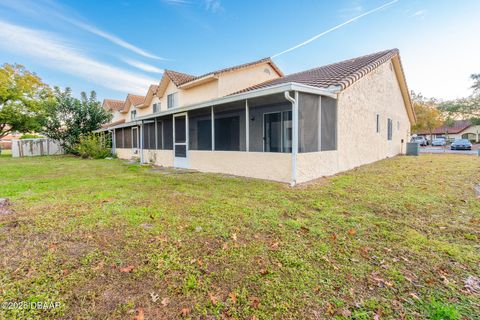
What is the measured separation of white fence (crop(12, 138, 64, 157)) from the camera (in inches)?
850

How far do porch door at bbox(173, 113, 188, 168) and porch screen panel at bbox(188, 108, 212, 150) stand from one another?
304 millimetres

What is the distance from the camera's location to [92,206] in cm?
476

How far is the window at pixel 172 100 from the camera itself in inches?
651

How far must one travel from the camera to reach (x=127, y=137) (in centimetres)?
1791

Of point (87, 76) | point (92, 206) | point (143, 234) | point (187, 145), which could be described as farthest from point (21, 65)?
point (143, 234)

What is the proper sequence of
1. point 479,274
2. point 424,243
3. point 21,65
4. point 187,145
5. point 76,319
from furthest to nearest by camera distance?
point 21,65, point 187,145, point 424,243, point 479,274, point 76,319

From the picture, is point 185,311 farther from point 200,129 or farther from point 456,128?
point 456,128

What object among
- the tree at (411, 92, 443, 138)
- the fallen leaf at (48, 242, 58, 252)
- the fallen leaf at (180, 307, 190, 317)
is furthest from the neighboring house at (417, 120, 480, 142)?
the fallen leaf at (48, 242, 58, 252)

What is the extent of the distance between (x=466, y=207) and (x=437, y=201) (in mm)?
480

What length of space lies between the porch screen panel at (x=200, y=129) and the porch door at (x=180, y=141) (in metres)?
0.30

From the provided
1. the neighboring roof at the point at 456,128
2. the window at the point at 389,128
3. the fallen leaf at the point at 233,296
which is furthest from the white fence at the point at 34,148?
the neighboring roof at the point at 456,128

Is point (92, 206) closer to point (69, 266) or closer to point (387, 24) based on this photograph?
point (69, 266)

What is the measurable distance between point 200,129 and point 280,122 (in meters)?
3.65

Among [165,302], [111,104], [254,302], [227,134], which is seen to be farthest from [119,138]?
[254,302]
